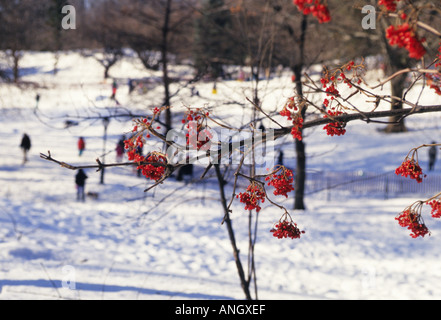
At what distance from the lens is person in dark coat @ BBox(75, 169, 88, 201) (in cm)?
1639

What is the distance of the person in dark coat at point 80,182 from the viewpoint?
1639 cm

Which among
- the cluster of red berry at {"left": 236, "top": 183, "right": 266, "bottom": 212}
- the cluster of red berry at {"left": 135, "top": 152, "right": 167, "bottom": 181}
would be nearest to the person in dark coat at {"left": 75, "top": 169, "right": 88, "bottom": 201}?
the cluster of red berry at {"left": 135, "top": 152, "right": 167, "bottom": 181}

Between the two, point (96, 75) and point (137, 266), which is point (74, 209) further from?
point (96, 75)

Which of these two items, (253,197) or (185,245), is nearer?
(253,197)

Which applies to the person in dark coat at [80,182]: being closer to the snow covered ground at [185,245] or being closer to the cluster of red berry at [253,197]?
the snow covered ground at [185,245]

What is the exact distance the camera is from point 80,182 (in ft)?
54.4

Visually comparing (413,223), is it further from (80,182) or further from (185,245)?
(80,182)

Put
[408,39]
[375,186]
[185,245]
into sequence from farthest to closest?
1. [375,186]
2. [185,245]
3. [408,39]

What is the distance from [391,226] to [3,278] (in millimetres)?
10351

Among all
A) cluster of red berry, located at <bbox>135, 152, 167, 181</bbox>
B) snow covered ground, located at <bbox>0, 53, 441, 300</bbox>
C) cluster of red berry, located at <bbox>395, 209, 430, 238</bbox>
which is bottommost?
snow covered ground, located at <bbox>0, 53, 441, 300</bbox>

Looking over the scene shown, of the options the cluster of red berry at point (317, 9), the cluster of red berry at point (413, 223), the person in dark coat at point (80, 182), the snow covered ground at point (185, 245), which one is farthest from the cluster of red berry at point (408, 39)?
the person in dark coat at point (80, 182)

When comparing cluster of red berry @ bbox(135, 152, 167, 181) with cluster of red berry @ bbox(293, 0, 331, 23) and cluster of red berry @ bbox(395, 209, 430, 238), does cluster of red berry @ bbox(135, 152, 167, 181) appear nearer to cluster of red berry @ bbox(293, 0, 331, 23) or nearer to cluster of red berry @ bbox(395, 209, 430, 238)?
cluster of red berry @ bbox(293, 0, 331, 23)

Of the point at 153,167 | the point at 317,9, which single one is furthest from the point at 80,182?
the point at 317,9

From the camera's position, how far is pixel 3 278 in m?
10.2
